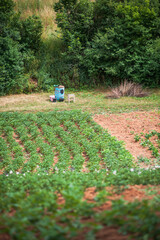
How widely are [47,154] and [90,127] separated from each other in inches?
94.3

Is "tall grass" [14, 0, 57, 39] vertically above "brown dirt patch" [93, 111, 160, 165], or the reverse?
"tall grass" [14, 0, 57, 39]

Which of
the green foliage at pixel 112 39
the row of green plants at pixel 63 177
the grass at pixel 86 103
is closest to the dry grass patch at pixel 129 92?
the grass at pixel 86 103

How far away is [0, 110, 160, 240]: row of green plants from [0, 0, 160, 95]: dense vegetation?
20.6ft


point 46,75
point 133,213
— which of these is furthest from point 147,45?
point 133,213

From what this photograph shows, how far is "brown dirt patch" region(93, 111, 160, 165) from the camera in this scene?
22.6ft

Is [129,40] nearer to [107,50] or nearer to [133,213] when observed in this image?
[107,50]

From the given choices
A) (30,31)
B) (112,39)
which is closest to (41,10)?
(30,31)

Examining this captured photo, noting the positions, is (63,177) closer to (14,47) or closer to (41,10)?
(14,47)

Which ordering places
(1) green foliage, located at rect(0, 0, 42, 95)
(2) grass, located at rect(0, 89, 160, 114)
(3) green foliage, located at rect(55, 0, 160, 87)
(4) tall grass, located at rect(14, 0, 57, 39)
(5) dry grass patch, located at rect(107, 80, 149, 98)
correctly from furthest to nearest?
(4) tall grass, located at rect(14, 0, 57, 39), (3) green foliage, located at rect(55, 0, 160, 87), (1) green foliage, located at rect(0, 0, 42, 95), (5) dry grass patch, located at rect(107, 80, 149, 98), (2) grass, located at rect(0, 89, 160, 114)

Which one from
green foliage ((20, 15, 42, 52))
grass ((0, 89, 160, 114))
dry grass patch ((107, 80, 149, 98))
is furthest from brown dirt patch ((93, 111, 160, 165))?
green foliage ((20, 15, 42, 52))

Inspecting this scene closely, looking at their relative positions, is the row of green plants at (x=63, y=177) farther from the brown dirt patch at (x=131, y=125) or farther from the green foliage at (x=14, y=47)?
the green foliage at (x=14, y=47)

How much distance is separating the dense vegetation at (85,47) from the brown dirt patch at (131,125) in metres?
6.03

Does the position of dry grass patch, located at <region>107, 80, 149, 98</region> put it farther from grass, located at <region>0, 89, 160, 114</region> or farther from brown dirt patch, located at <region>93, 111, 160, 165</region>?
brown dirt patch, located at <region>93, 111, 160, 165</region>

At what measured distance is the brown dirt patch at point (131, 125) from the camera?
6.90 metres
